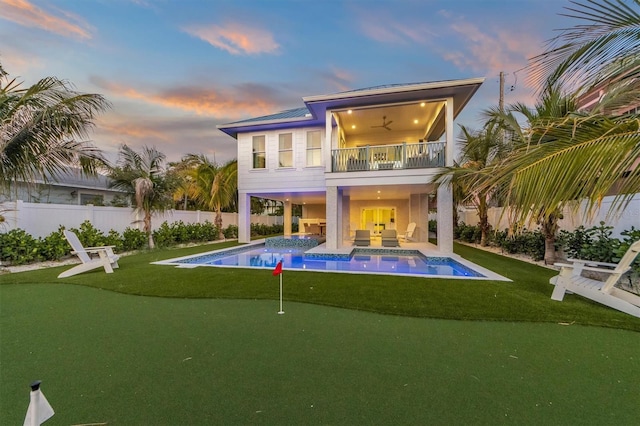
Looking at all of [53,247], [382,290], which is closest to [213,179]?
[53,247]

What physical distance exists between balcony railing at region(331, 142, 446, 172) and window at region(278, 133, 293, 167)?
127 inches

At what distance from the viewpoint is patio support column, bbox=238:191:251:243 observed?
15391mm

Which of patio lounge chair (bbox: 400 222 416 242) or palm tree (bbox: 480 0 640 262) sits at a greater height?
palm tree (bbox: 480 0 640 262)

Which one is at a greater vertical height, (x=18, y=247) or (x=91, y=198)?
(x=91, y=198)

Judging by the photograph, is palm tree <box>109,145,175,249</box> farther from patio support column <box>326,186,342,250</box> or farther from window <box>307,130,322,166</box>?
patio support column <box>326,186,342,250</box>

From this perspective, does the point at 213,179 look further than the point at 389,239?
Yes

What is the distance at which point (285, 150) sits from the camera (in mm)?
14438

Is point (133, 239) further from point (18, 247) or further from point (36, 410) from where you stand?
point (36, 410)

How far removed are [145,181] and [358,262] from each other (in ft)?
32.7

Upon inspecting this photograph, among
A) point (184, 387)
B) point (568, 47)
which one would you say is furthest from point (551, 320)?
point (184, 387)

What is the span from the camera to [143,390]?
248 centimetres

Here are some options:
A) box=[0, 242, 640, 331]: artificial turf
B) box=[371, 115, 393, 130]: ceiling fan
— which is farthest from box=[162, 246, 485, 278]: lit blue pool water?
box=[371, 115, 393, 130]: ceiling fan

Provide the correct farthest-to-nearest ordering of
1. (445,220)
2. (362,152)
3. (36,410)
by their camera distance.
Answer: (362,152)
(445,220)
(36,410)

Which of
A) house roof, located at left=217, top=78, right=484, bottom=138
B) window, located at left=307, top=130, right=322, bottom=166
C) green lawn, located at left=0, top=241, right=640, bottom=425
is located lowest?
green lawn, located at left=0, top=241, right=640, bottom=425
